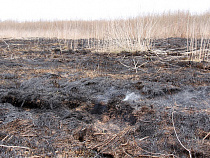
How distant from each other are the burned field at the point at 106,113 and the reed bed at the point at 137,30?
1467 mm

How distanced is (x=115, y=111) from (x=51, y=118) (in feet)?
2.27

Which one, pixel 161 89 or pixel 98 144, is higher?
pixel 161 89

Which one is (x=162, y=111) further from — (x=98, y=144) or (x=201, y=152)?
(x=98, y=144)

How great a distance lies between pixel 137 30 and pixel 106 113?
3.25 metres

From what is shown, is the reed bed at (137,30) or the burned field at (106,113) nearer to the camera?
the burned field at (106,113)

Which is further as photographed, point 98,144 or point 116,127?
point 116,127

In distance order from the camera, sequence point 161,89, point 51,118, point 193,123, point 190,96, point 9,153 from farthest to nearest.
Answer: point 161,89 → point 190,96 → point 51,118 → point 193,123 → point 9,153

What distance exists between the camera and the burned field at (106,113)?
146 centimetres

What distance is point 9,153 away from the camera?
1.37m

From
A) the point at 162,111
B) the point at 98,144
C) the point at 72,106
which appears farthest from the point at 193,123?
the point at 72,106

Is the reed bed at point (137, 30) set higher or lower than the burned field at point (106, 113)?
higher

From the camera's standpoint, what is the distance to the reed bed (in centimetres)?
471

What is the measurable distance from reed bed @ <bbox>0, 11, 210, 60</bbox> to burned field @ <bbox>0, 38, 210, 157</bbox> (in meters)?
1.47

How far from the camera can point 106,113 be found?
6.95 feet
